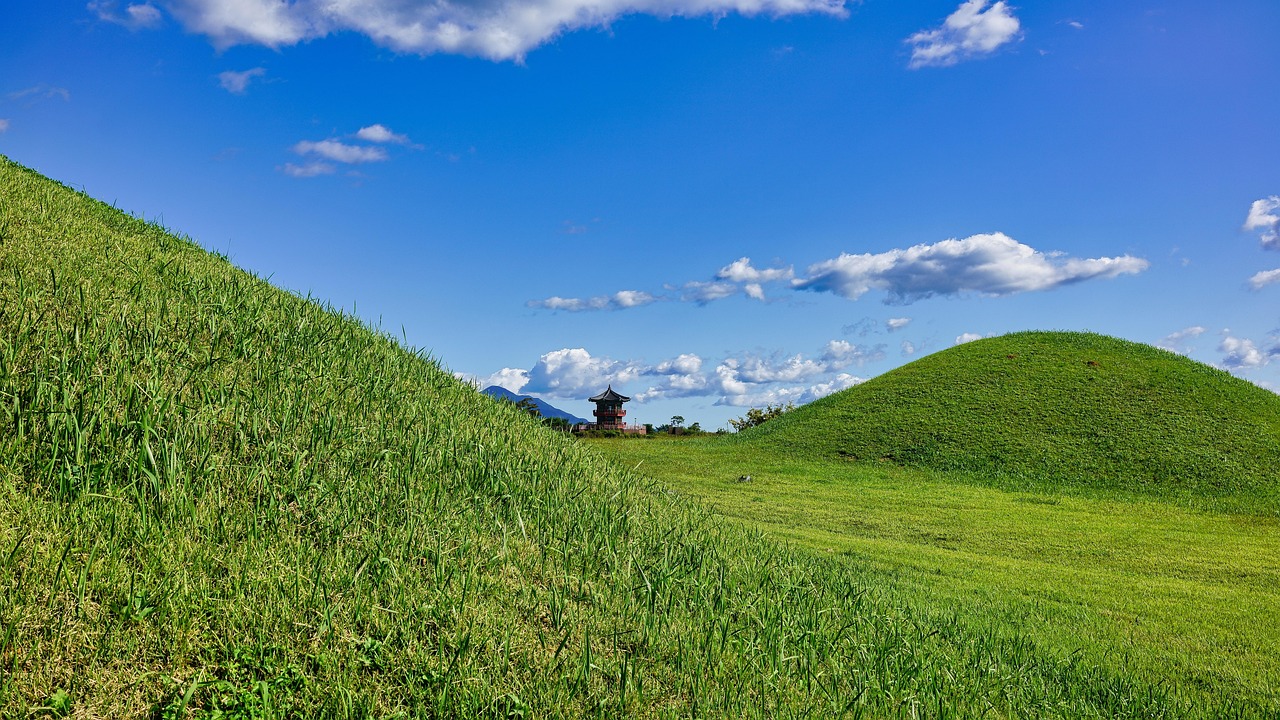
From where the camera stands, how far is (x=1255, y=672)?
23.5 ft

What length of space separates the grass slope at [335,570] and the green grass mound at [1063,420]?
55.9ft

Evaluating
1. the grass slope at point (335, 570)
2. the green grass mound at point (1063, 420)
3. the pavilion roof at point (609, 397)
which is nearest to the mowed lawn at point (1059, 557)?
the grass slope at point (335, 570)

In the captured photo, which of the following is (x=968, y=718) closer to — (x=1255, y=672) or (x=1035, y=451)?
(x=1255, y=672)

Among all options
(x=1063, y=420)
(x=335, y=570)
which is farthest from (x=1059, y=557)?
(x=335, y=570)

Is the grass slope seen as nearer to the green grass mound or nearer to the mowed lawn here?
the mowed lawn

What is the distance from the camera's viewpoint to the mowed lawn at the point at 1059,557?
304 inches

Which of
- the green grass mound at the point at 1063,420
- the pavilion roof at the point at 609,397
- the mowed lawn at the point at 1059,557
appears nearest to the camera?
the mowed lawn at the point at 1059,557

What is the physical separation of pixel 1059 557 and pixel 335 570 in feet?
43.7

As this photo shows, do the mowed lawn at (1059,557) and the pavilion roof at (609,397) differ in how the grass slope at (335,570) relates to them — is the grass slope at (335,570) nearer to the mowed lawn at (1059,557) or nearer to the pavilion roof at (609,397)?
the mowed lawn at (1059,557)

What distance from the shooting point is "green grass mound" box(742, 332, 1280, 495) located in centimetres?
2086

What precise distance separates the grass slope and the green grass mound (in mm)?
17053

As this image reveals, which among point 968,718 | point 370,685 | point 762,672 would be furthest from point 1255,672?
point 370,685

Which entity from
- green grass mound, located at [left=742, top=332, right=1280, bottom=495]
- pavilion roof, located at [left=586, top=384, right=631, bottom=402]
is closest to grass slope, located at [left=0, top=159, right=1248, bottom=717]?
green grass mound, located at [left=742, top=332, right=1280, bottom=495]

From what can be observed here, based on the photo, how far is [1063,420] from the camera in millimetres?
24078
